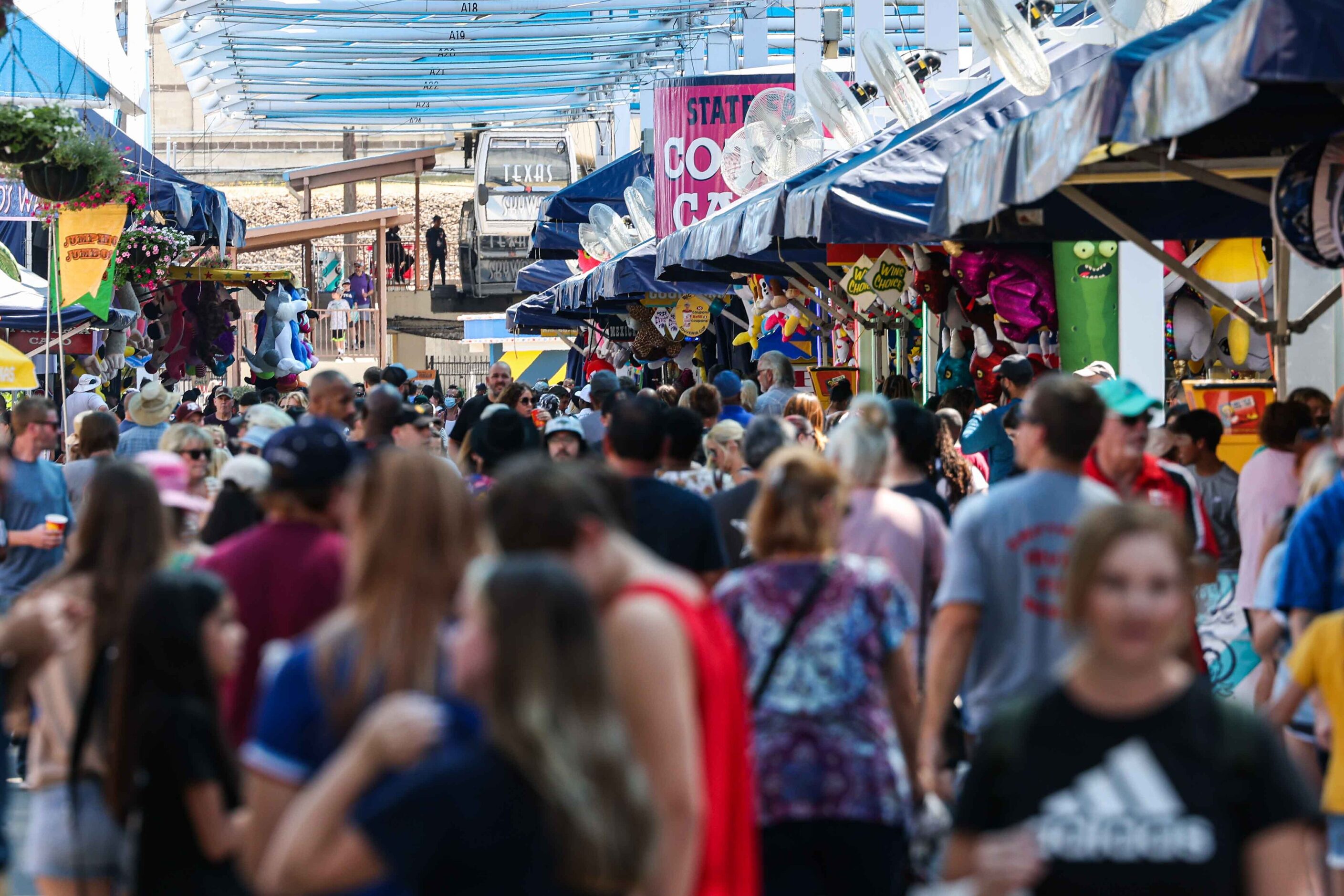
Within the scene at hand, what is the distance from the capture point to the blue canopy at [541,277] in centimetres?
3025

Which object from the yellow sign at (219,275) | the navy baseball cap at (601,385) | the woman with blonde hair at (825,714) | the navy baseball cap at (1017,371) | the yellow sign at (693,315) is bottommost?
the woman with blonde hair at (825,714)

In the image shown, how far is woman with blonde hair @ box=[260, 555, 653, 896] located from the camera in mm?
2455

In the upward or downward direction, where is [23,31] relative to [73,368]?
upward

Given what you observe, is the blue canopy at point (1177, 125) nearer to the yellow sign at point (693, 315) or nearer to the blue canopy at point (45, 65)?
the yellow sign at point (693, 315)

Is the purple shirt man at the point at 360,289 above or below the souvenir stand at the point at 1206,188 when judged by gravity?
above

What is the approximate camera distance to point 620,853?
99.3 inches

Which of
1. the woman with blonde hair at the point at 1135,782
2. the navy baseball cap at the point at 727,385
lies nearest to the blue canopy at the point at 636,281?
the navy baseball cap at the point at 727,385

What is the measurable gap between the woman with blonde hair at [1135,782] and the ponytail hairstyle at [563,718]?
74 cm

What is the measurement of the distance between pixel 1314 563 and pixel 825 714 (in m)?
1.48

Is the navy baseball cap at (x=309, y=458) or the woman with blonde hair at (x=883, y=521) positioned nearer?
the navy baseball cap at (x=309, y=458)

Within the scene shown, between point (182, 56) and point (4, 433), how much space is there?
14755mm

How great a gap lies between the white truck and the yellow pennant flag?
29.1 metres

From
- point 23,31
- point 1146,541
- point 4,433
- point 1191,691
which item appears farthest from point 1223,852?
point 23,31

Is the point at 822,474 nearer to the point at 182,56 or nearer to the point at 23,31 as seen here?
the point at 23,31
